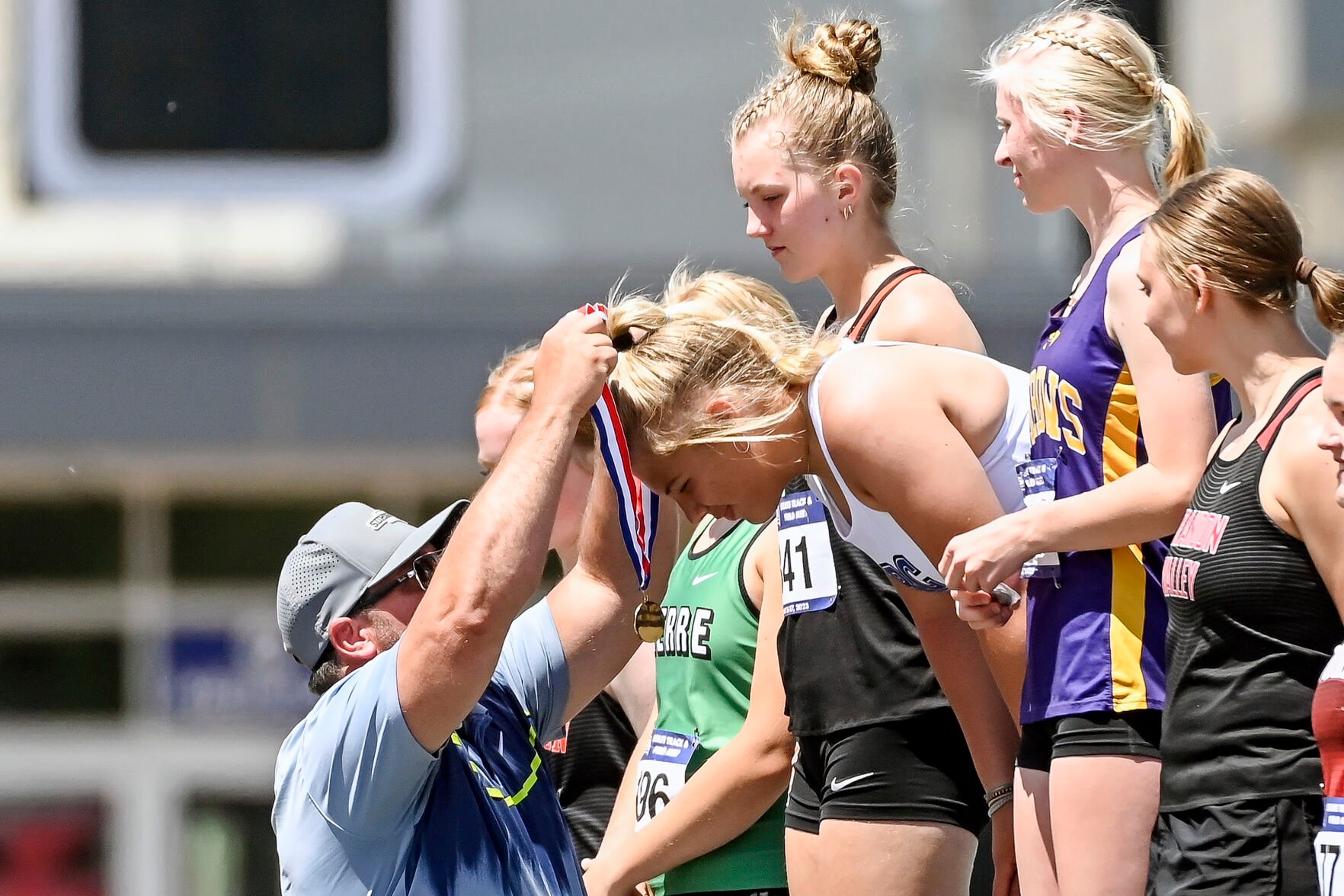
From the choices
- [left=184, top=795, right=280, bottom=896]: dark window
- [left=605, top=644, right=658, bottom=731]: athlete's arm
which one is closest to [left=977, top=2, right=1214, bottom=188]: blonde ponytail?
[left=605, top=644, right=658, bottom=731]: athlete's arm

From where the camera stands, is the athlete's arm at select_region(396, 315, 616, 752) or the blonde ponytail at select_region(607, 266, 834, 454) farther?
the blonde ponytail at select_region(607, 266, 834, 454)

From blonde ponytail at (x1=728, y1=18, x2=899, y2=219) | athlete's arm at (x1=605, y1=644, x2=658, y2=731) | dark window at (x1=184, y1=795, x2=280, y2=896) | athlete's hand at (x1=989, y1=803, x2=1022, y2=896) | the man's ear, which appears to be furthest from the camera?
dark window at (x1=184, y1=795, x2=280, y2=896)

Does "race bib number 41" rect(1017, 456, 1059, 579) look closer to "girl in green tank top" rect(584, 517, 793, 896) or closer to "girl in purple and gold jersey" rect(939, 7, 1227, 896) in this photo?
"girl in purple and gold jersey" rect(939, 7, 1227, 896)

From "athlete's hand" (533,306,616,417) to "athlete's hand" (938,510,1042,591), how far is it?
0.56m

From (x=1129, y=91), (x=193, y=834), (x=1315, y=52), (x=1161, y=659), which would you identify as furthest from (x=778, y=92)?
(x=193, y=834)

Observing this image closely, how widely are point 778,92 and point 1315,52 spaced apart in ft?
23.5

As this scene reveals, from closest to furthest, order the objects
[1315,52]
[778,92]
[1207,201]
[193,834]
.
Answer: [1207,201], [778,92], [1315,52], [193,834]

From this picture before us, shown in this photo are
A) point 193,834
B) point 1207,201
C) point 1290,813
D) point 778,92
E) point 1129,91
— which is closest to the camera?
point 1290,813

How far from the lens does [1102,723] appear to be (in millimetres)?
2832

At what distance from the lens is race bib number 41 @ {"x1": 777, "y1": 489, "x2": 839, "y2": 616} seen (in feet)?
10.6

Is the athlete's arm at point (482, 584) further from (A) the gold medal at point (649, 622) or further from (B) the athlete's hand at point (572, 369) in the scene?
(A) the gold medal at point (649, 622)

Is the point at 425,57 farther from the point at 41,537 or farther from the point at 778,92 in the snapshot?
the point at 778,92

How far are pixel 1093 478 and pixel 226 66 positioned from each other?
6.65m

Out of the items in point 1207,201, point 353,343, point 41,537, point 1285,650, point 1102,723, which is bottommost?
point 41,537
